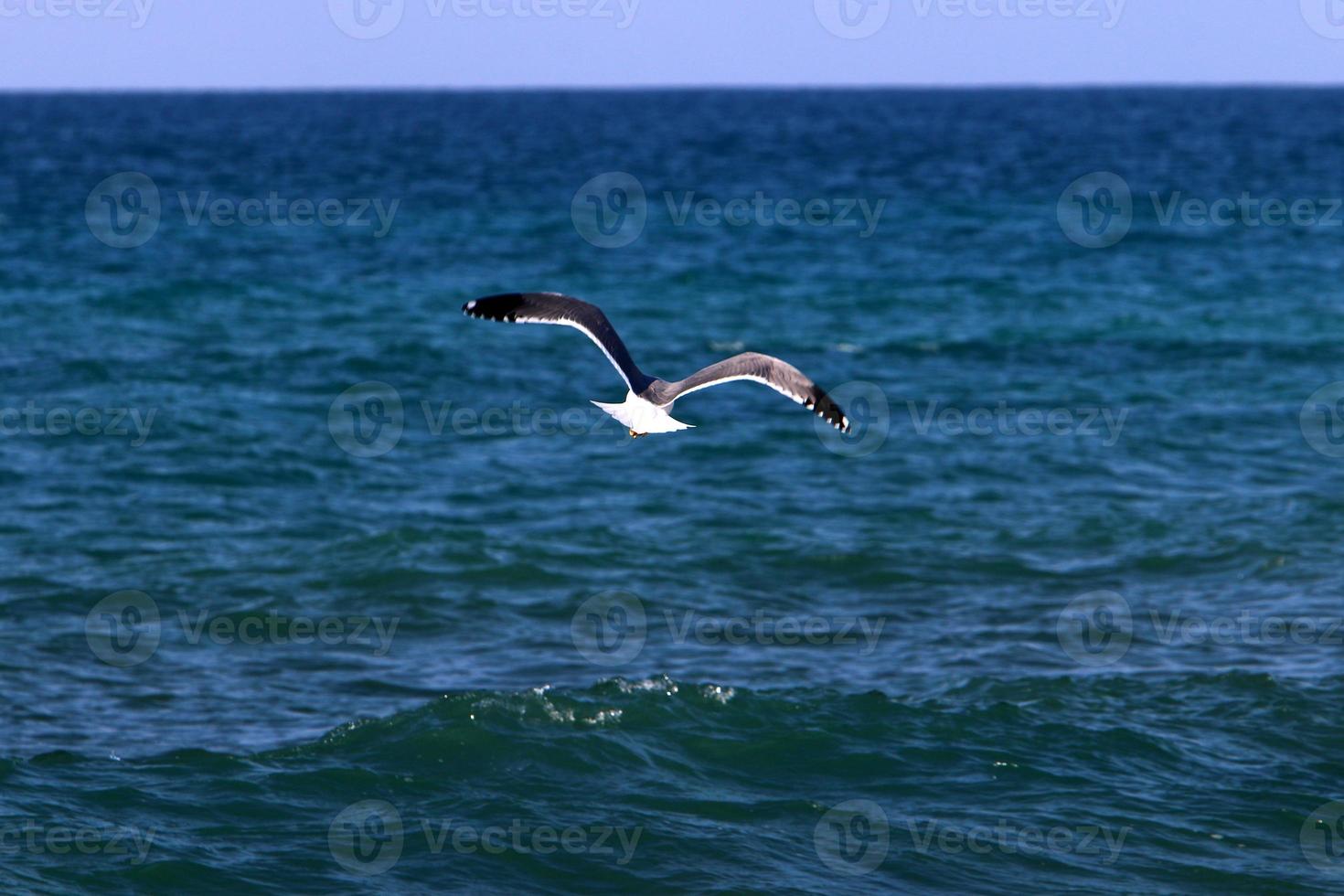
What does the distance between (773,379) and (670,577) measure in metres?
9.76

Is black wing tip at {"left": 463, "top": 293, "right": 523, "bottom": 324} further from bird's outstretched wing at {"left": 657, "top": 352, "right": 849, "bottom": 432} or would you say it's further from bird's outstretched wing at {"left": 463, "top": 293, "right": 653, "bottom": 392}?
bird's outstretched wing at {"left": 657, "top": 352, "right": 849, "bottom": 432}

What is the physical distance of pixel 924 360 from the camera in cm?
3055

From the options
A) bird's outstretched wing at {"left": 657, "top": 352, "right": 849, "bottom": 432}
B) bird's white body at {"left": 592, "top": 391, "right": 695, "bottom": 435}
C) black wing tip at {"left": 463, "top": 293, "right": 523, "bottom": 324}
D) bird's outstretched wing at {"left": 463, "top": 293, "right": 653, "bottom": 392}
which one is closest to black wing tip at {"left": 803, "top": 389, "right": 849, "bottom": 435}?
bird's outstretched wing at {"left": 657, "top": 352, "right": 849, "bottom": 432}

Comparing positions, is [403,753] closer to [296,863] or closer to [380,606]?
[296,863]

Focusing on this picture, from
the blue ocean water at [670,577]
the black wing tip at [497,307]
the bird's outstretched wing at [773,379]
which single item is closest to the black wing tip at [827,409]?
the bird's outstretched wing at [773,379]

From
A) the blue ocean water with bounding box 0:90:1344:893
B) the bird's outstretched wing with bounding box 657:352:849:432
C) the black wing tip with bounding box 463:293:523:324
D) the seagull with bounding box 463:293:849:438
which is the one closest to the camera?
the bird's outstretched wing with bounding box 657:352:849:432

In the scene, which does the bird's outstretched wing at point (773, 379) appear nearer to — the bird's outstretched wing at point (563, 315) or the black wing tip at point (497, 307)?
the bird's outstretched wing at point (563, 315)

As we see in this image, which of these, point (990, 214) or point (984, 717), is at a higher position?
point (990, 214)

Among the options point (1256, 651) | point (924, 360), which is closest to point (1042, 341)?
point (924, 360)

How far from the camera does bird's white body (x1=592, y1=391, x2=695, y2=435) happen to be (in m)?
10.1

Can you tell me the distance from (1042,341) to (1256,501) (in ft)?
36.5

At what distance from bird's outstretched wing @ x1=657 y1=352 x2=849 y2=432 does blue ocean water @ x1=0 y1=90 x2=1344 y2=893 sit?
4248 millimetres

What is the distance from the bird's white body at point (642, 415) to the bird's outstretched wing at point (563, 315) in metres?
0.09

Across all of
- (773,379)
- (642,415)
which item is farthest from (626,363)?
(773,379)
